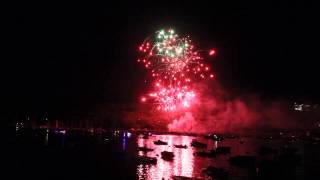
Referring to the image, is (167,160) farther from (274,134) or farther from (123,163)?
(274,134)

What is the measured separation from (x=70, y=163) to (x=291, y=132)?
105m

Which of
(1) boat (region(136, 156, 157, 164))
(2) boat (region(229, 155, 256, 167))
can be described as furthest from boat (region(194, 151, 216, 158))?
(1) boat (region(136, 156, 157, 164))

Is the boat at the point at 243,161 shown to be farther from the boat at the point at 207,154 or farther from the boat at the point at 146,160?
the boat at the point at 146,160

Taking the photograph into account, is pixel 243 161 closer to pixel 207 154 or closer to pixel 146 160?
pixel 207 154

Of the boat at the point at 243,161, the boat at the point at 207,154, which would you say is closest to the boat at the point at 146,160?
the boat at the point at 243,161

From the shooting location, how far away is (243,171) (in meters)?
62.3

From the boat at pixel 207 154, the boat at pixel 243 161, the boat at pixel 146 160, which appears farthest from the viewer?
the boat at pixel 207 154

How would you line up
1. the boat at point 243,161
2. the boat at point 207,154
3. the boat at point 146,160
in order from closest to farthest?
the boat at point 146,160, the boat at point 243,161, the boat at point 207,154

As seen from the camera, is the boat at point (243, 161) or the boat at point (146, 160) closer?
the boat at point (146, 160)

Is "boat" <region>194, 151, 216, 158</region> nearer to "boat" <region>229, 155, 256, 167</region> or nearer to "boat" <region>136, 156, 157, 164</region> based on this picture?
"boat" <region>229, 155, 256, 167</region>

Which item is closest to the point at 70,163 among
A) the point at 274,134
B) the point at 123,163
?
the point at 123,163

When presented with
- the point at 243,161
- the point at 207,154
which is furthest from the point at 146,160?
the point at 207,154

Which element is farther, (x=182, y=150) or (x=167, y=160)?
(x=182, y=150)

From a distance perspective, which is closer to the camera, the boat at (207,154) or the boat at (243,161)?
the boat at (243,161)
